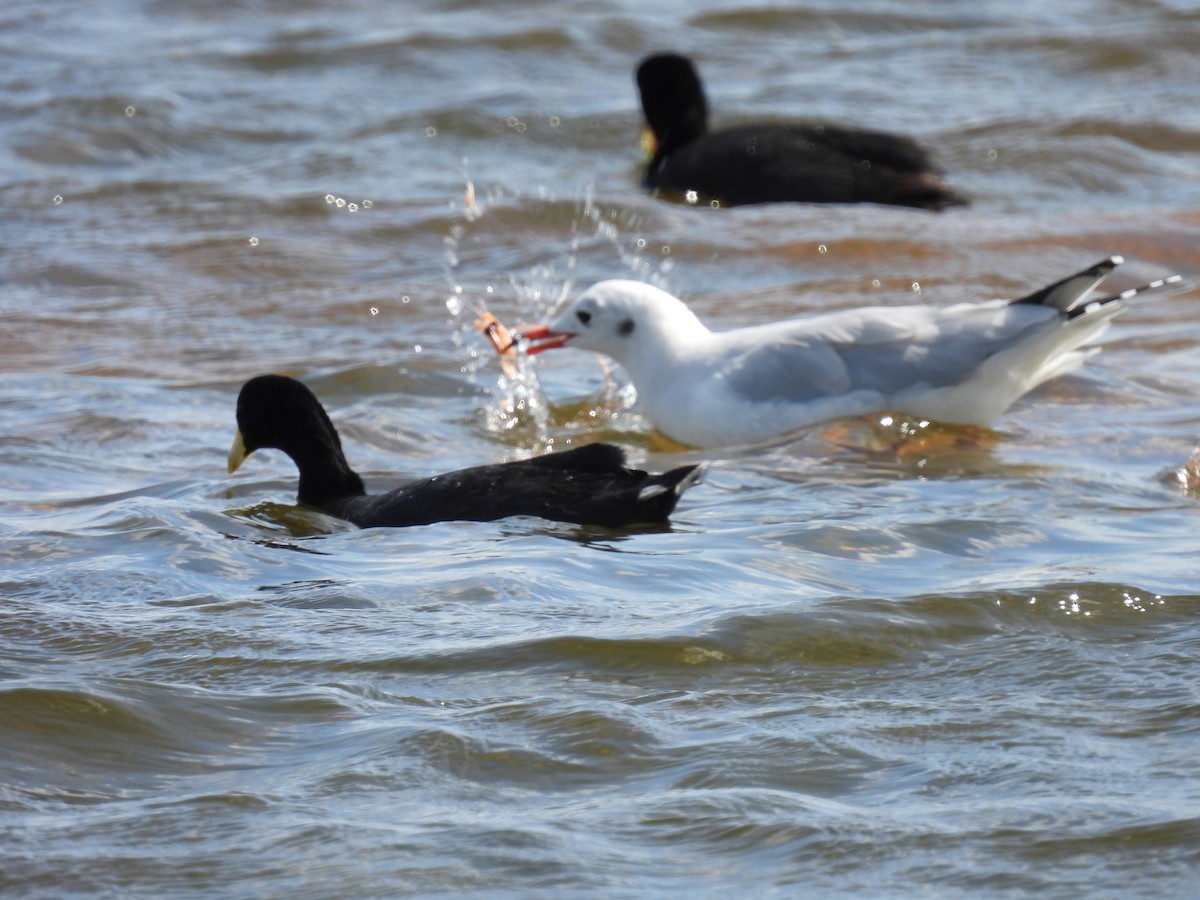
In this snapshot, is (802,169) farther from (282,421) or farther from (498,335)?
(282,421)

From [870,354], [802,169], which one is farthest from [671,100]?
[870,354]

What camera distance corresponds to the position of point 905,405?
7.75m

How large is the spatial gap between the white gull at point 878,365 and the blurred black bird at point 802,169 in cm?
507

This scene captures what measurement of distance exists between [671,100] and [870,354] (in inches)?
274

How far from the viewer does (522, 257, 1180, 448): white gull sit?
7.68 meters

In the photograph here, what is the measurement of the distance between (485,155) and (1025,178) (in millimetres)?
3987

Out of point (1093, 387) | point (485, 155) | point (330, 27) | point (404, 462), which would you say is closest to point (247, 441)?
point (404, 462)

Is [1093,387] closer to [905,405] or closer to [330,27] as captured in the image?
[905,405]

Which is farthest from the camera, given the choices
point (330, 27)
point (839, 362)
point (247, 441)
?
point (330, 27)

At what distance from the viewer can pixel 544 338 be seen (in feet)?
27.0

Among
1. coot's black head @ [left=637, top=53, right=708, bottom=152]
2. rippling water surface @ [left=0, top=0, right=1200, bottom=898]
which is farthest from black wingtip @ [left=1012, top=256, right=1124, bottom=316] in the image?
coot's black head @ [left=637, top=53, right=708, bottom=152]

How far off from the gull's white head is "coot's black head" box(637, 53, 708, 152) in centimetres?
627

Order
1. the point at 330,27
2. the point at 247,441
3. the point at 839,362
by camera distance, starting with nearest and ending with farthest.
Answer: the point at 247,441 → the point at 839,362 → the point at 330,27

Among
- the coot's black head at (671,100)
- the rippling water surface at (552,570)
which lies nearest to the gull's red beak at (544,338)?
the rippling water surface at (552,570)
